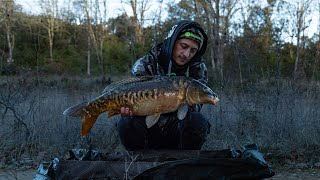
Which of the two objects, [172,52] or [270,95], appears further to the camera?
[270,95]

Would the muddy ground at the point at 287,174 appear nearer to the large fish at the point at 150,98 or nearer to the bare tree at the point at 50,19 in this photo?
the large fish at the point at 150,98

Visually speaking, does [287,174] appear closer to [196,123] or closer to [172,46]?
[196,123]

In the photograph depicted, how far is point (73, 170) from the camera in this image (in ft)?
7.23

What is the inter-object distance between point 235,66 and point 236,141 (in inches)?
91.8

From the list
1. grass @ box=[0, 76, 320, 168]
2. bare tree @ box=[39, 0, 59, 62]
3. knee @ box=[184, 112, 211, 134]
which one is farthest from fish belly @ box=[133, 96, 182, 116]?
bare tree @ box=[39, 0, 59, 62]

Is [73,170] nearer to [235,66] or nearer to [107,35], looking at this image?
[235,66]

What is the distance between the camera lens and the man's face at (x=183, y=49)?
274 cm

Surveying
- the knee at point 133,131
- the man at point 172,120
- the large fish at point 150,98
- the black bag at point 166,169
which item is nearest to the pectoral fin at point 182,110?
the large fish at point 150,98

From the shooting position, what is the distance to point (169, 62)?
280cm

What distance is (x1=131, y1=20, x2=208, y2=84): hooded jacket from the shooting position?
2756 mm

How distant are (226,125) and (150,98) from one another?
2502mm

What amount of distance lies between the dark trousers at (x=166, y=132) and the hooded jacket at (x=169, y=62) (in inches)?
13.0

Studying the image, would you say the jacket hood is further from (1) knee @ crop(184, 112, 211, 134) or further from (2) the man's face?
(1) knee @ crop(184, 112, 211, 134)

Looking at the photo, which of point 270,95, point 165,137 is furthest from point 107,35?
point 165,137
